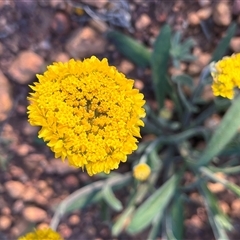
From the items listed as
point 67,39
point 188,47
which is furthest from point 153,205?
point 67,39

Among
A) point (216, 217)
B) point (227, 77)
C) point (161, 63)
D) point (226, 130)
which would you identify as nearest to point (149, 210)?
point (216, 217)

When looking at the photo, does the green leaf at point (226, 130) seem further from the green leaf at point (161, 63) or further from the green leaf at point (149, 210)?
the green leaf at point (161, 63)

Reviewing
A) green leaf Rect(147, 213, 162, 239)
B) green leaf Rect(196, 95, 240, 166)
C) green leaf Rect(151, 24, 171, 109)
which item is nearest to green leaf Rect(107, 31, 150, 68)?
green leaf Rect(151, 24, 171, 109)

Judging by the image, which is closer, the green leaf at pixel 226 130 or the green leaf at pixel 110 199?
the green leaf at pixel 226 130

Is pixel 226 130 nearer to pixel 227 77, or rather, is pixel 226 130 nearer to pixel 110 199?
pixel 227 77

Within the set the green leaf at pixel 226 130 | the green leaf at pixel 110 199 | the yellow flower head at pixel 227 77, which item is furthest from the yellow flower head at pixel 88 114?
the green leaf at pixel 110 199

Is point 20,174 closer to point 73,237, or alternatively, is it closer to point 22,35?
point 73,237

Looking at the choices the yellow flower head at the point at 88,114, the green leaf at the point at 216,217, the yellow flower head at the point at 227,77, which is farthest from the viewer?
the green leaf at the point at 216,217
